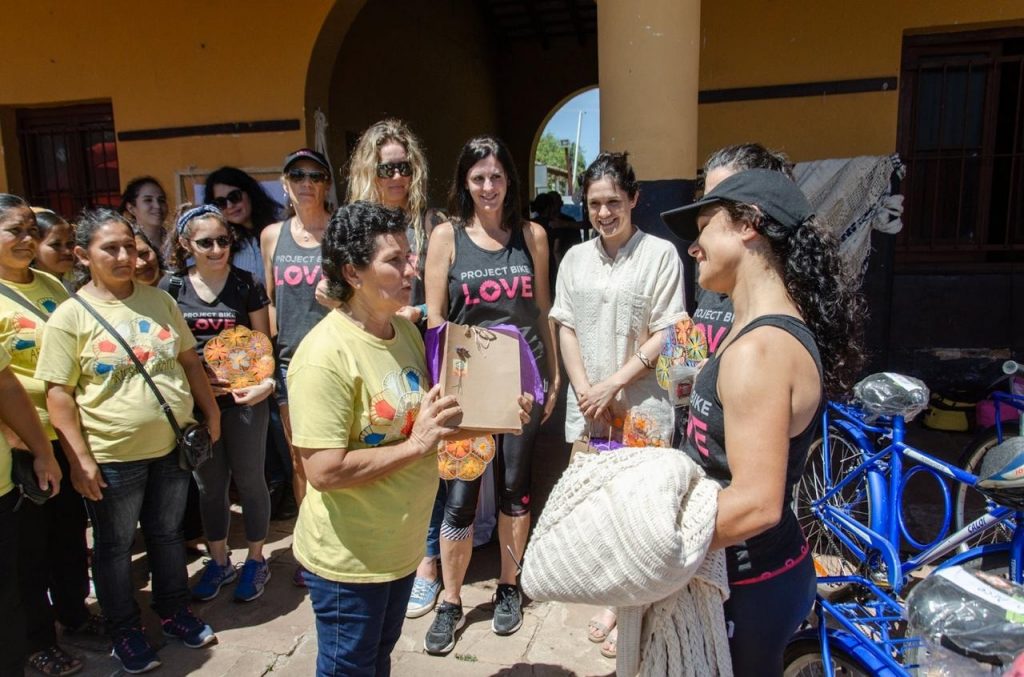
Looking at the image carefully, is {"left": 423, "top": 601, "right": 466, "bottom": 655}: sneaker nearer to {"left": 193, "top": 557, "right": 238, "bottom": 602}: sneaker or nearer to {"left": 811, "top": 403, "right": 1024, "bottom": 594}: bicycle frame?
{"left": 193, "top": 557, "right": 238, "bottom": 602}: sneaker

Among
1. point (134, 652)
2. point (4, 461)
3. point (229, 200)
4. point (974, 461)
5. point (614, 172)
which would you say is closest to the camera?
point (4, 461)

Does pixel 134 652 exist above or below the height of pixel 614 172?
below

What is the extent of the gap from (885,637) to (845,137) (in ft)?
13.0

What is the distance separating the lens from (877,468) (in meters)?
2.91

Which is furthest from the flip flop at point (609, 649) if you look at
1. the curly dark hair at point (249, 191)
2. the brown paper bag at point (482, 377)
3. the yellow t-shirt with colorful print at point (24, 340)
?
the curly dark hair at point (249, 191)

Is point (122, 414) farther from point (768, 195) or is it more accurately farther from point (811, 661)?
point (811, 661)

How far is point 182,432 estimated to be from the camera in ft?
9.08

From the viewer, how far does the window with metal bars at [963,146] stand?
16.8 ft

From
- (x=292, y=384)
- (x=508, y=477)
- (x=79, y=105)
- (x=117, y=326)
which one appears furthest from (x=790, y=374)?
(x=79, y=105)

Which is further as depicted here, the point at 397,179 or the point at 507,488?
the point at 397,179

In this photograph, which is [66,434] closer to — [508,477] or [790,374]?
[508,477]

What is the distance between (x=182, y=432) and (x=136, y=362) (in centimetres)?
35

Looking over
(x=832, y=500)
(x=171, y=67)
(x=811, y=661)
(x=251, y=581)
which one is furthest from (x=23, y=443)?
(x=171, y=67)

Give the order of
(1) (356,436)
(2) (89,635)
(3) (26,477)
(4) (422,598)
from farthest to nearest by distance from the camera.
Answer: (4) (422,598) < (2) (89,635) < (3) (26,477) < (1) (356,436)
